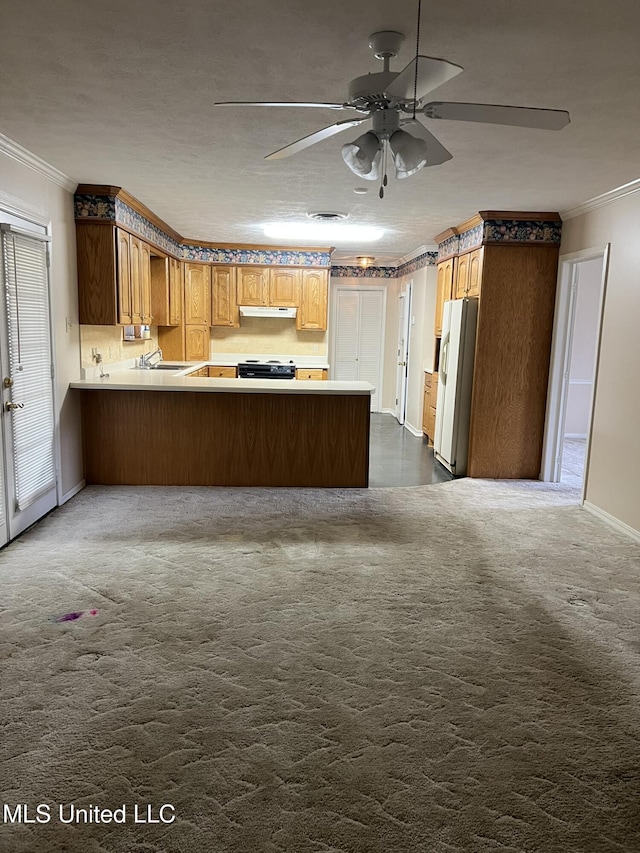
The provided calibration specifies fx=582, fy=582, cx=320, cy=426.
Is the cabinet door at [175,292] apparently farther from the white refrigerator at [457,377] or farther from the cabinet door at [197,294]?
the white refrigerator at [457,377]

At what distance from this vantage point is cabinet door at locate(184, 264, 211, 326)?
768cm

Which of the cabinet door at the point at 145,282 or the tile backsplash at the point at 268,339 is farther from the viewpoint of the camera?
the tile backsplash at the point at 268,339

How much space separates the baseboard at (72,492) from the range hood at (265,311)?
3754 millimetres

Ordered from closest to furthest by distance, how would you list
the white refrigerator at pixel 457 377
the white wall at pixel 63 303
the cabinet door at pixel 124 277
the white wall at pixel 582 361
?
1. the white wall at pixel 63 303
2. the cabinet door at pixel 124 277
3. the white refrigerator at pixel 457 377
4. the white wall at pixel 582 361

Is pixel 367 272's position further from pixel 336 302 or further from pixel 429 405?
pixel 429 405

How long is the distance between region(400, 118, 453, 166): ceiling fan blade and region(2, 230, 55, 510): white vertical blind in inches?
102

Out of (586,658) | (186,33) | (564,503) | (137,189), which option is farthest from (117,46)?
(564,503)

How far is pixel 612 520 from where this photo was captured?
4.38 m

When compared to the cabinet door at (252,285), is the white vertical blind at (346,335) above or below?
below

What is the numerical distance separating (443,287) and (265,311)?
252 cm

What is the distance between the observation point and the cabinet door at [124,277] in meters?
4.91

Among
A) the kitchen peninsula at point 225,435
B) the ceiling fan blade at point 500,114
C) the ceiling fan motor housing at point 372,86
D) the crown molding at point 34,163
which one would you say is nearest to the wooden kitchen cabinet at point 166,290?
the kitchen peninsula at point 225,435

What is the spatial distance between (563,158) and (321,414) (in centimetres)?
261

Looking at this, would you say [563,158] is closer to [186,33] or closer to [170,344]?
[186,33]
